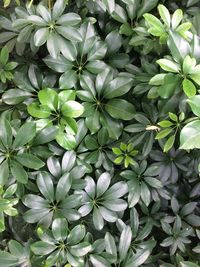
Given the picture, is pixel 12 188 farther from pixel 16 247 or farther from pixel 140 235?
pixel 140 235

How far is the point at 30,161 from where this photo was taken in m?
1.05

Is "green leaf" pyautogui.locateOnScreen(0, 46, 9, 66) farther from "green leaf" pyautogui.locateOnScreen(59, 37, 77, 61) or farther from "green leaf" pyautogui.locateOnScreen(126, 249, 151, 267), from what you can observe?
"green leaf" pyautogui.locateOnScreen(126, 249, 151, 267)

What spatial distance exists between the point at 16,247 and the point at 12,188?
177mm

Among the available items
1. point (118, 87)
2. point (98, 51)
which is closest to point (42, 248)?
point (118, 87)

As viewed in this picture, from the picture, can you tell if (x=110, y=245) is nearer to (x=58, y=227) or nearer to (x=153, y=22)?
(x=58, y=227)

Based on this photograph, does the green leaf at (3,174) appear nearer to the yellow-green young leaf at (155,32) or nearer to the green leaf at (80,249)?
the green leaf at (80,249)

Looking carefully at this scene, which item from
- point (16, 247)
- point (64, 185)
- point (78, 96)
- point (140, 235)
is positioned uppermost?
point (78, 96)

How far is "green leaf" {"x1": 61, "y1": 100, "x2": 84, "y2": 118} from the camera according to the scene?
3.49ft

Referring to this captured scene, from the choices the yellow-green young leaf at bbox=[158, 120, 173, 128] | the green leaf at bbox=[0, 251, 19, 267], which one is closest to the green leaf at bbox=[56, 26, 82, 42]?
the yellow-green young leaf at bbox=[158, 120, 173, 128]

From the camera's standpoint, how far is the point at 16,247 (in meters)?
1.10

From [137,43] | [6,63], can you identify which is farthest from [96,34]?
[6,63]

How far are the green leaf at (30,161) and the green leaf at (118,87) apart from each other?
0.30m

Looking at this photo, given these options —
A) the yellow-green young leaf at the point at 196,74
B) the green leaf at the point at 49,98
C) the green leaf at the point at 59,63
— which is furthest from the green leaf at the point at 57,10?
the yellow-green young leaf at the point at 196,74

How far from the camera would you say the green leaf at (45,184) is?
1104 millimetres
